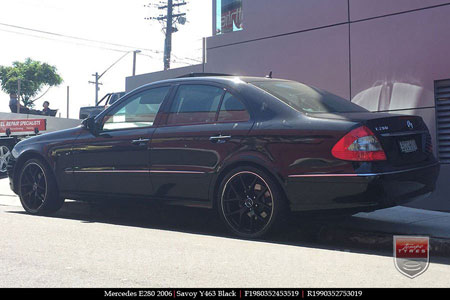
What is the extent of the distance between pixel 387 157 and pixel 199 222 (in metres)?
2.66

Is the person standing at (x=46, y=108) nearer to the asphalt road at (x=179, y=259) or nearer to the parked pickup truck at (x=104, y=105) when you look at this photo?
the parked pickup truck at (x=104, y=105)

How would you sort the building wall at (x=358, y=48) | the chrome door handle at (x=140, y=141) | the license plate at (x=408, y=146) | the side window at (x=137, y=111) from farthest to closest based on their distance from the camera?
the building wall at (x=358, y=48) → the side window at (x=137, y=111) → the chrome door handle at (x=140, y=141) → the license plate at (x=408, y=146)

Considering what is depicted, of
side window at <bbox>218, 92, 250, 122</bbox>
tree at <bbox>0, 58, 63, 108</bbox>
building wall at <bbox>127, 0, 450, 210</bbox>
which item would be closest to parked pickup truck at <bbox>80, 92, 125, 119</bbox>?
building wall at <bbox>127, 0, 450, 210</bbox>

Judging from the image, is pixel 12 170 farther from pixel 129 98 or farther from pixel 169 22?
pixel 169 22

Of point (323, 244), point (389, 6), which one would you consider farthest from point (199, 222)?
point (389, 6)

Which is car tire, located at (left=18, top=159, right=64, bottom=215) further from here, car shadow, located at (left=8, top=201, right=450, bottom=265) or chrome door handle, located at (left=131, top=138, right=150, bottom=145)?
chrome door handle, located at (left=131, top=138, right=150, bottom=145)

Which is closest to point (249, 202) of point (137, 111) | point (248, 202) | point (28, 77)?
point (248, 202)

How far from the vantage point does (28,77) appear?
73.9 m

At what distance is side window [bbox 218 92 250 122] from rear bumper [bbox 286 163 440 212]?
2.91 feet

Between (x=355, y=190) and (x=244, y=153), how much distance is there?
115 cm

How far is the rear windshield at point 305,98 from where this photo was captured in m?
5.78

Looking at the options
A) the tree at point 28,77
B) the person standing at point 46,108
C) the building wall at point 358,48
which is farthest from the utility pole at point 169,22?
the tree at point 28,77

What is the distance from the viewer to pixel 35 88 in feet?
245

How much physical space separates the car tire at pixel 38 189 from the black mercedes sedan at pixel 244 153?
0.03 m
